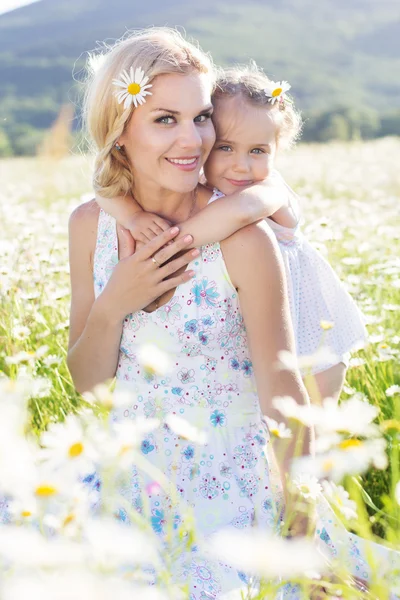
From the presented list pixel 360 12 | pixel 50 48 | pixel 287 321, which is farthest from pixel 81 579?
pixel 360 12

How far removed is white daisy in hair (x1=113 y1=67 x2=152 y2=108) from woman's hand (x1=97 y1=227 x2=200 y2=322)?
1.15ft

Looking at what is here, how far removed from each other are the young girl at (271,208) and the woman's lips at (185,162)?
94 millimetres

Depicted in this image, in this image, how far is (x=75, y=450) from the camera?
93 centimetres

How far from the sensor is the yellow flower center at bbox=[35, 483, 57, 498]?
837 millimetres

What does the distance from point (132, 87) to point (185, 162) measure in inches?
9.1

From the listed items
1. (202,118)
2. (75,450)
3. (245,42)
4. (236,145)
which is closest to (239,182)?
A: (236,145)

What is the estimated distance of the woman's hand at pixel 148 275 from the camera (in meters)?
1.95

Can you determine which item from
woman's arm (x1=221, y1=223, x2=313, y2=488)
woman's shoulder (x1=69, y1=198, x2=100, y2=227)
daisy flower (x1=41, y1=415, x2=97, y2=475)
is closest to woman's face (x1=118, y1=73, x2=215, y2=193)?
woman's arm (x1=221, y1=223, x2=313, y2=488)

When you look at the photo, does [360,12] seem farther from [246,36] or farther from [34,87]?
[34,87]

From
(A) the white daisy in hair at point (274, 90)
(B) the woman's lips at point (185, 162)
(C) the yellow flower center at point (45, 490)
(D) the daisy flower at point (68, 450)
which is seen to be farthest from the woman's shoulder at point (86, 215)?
(C) the yellow flower center at point (45, 490)

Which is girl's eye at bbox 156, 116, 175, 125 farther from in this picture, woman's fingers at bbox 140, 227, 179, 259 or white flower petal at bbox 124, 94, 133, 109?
woman's fingers at bbox 140, 227, 179, 259

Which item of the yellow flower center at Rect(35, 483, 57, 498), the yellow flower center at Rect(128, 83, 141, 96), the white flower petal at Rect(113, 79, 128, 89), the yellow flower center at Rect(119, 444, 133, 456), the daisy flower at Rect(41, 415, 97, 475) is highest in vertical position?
the white flower petal at Rect(113, 79, 128, 89)

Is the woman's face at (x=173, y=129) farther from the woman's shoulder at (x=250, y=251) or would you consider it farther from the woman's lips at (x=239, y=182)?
the woman's lips at (x=239, y=182)

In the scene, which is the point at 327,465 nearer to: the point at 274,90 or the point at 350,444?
the point at 350,444
